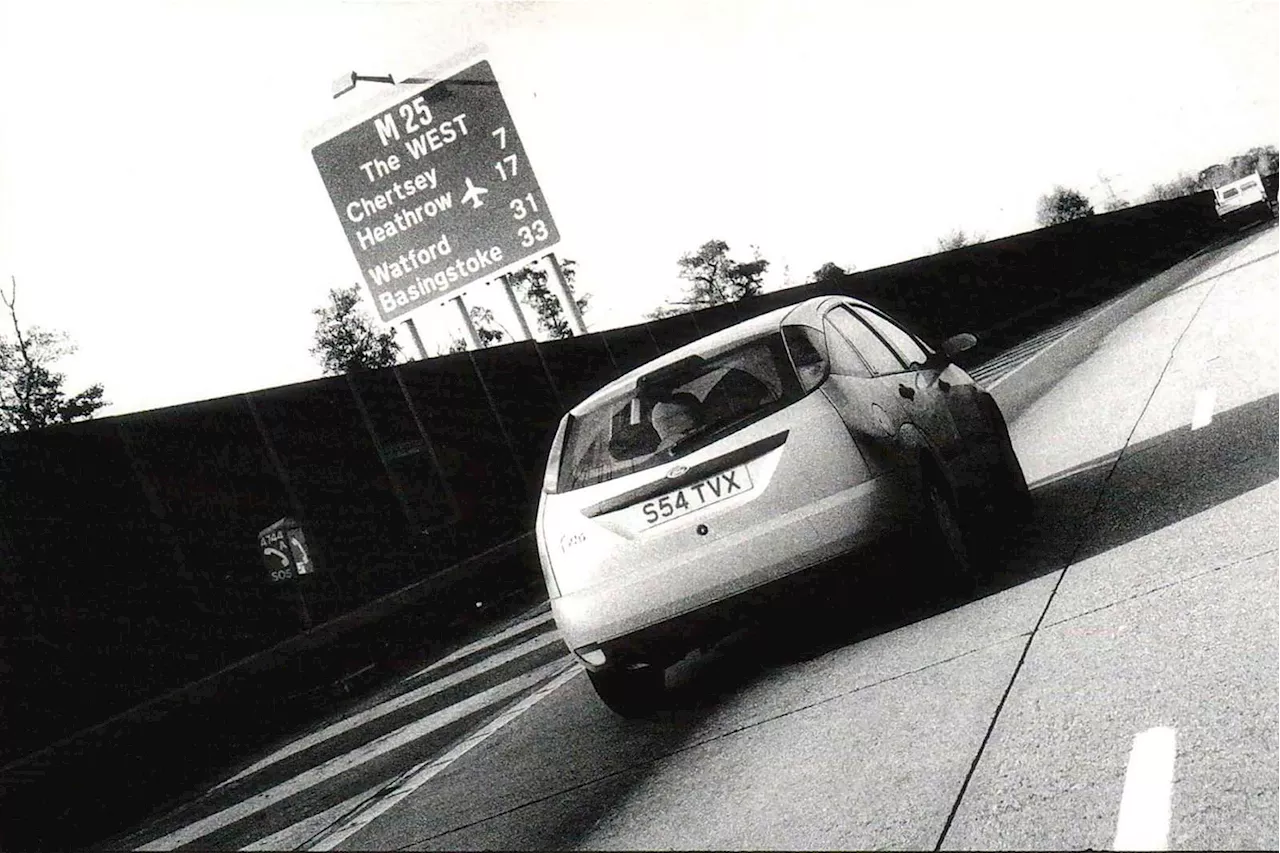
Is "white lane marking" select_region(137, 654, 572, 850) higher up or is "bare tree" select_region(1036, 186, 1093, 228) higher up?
"bare tree" select_region(1036, 186, 1093, 228)

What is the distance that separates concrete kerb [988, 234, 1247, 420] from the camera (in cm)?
1661

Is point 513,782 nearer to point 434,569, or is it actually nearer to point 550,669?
point 550,669

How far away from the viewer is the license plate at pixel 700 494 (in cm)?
567

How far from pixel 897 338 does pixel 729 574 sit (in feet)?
9.14

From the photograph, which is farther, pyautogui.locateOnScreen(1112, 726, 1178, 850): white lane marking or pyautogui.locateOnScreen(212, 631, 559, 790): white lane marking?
pyautogui.locateOnScreen(212, 631, 559, 790): white lane marking

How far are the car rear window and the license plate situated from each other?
6.1 inches

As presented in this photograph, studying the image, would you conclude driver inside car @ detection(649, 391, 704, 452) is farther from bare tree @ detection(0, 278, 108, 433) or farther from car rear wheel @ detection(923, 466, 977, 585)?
bare tree @ detection(0, 278, 108, 433)

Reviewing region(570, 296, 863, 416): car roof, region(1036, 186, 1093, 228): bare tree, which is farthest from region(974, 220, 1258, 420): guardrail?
region(1036, 186, 1093, 228): bare tree

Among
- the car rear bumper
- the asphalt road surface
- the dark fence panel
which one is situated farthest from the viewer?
the dark fence panel

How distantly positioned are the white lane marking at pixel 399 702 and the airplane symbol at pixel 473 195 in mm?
15268

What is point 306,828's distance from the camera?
18.8 ft

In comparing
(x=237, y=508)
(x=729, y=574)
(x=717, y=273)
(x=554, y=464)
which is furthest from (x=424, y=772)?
(x=717, y=273)

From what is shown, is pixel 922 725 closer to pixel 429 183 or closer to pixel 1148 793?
pixel 1148 793

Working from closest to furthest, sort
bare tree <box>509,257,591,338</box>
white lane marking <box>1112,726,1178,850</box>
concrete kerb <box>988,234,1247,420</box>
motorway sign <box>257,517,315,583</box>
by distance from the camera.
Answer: white lane marking <box>1112,726,1178,850</box> < motorway sign <box>257,517,315,583</box> < concrete kerb <box>988,234,1247,420</box> < bare tree <box>509,257,591,338</box>
